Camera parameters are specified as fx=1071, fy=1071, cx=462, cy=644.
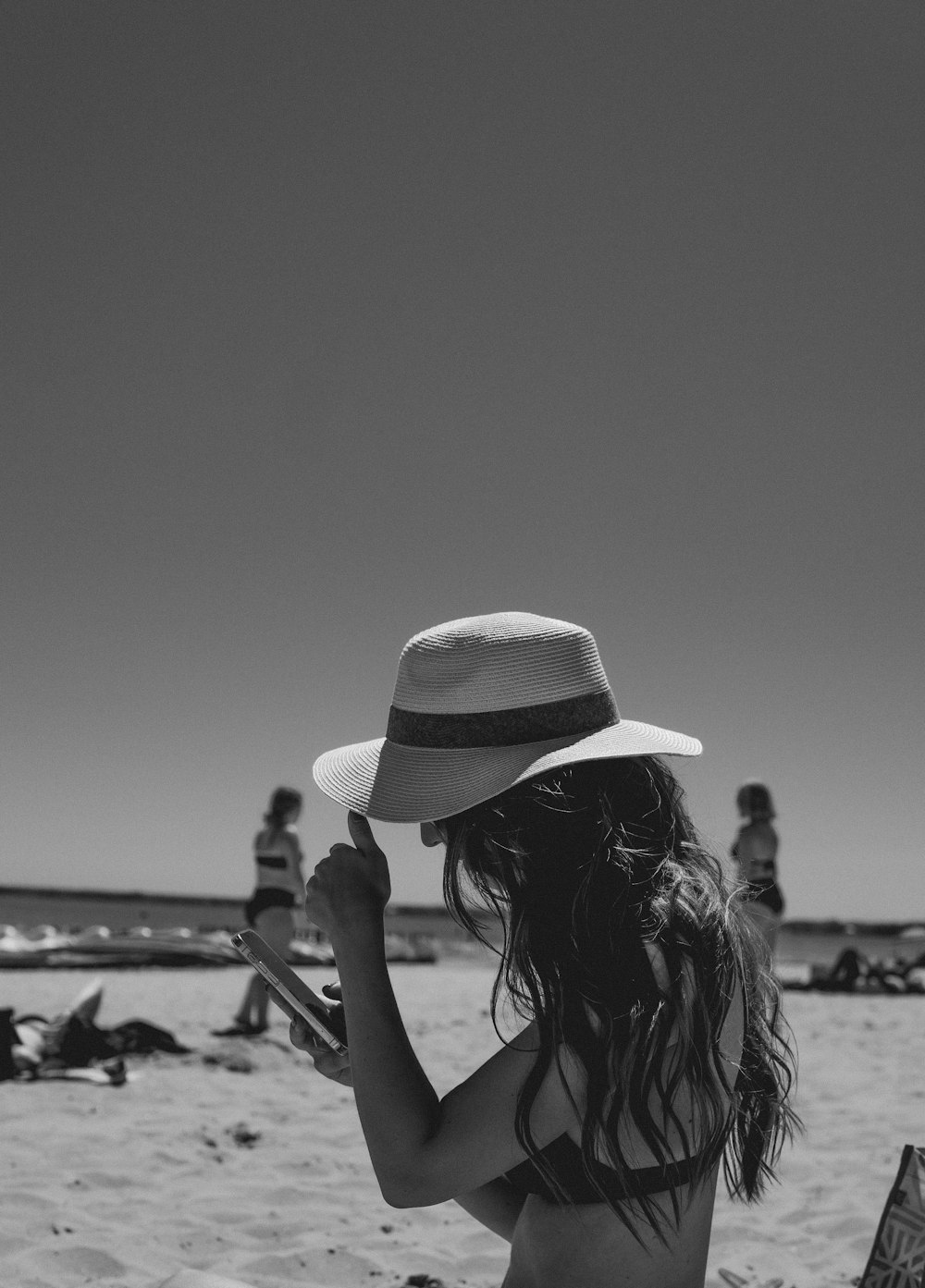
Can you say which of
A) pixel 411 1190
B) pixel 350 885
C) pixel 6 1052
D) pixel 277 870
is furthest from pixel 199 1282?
pixel 277 870

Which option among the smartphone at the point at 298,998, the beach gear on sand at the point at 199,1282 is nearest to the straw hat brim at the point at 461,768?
the smartphone at the point at 298,998

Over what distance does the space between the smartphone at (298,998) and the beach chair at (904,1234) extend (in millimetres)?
1350

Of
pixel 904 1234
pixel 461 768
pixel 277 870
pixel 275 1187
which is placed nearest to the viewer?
pixel 461 768

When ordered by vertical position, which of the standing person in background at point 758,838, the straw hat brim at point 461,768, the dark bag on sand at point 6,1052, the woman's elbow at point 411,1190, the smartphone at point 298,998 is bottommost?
the dark bag on sand at point 6,1052

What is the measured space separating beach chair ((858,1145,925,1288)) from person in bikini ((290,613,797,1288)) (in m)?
0.87

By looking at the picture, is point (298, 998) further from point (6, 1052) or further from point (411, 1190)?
point (6, 1052)

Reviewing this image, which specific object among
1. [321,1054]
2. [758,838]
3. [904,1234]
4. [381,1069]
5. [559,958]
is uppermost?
[559,958]

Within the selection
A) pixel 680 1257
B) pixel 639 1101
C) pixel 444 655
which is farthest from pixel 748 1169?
pixel 444 655

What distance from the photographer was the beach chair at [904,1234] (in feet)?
7.45

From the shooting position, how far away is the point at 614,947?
4.69 ft

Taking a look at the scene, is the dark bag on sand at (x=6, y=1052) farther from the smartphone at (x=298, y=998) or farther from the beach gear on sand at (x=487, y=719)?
the beach gear on sand at (x=487, y=719)

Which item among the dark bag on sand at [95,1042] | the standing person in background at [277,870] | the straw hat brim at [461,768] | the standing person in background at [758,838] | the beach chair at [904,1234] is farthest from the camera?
the standing person in background at [758,838]

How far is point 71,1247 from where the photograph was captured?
3246 millimetres

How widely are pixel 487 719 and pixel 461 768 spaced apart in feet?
0.27
